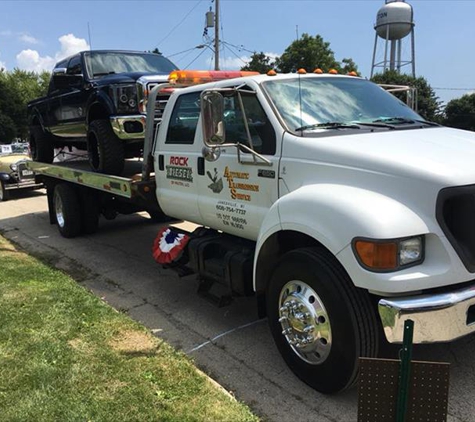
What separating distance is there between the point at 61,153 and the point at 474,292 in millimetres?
8704

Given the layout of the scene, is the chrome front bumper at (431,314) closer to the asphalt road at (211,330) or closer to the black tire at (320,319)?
the black tire at (320,319)

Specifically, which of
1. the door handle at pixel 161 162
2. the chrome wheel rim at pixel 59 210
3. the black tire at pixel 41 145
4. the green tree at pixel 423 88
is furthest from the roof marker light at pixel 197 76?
the green tree at pixel 423 88

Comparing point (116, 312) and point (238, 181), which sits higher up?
point (238, 181)

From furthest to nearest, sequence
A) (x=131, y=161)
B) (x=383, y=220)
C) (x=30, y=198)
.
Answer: (x=30, y=198)
(x=131, y=161)
(x=383, y=220)

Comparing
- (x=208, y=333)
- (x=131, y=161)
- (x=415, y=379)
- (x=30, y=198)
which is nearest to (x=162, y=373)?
(x=208, y=333)

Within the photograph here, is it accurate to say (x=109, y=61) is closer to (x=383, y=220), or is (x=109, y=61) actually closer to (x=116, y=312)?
(x=116, y=312)

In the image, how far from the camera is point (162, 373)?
3.50m

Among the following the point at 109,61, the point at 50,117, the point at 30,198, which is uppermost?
the point at 109,61

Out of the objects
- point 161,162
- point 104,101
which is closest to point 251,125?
point 161,162

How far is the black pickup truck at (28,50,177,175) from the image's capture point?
6.34 meters

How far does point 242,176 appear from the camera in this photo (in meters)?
4.06

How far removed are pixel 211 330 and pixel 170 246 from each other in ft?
3.29

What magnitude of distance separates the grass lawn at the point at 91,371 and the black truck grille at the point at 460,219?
5.19 feet

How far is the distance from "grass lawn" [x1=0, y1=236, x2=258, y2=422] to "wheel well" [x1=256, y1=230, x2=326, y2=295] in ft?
2.70
